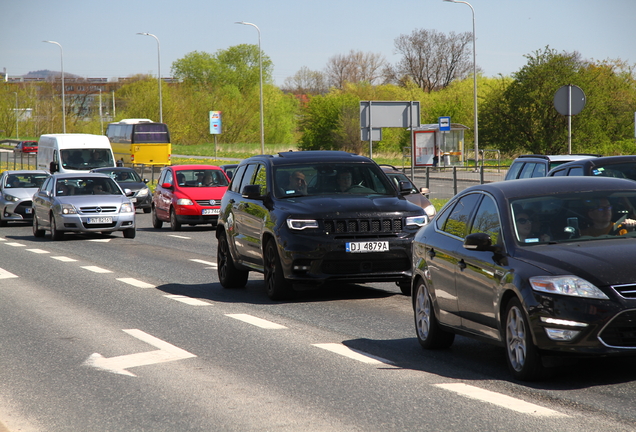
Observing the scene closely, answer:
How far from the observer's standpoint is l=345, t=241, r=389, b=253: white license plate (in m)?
11.1

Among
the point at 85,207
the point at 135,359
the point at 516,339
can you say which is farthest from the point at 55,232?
the point at 516,339

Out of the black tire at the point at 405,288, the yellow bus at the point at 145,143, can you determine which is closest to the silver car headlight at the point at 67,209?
the black tire at the point at 405,288

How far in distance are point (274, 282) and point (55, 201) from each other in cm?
1293

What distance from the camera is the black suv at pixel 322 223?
11141mm

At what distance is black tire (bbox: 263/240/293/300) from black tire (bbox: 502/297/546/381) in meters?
4.90

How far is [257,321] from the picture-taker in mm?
10031

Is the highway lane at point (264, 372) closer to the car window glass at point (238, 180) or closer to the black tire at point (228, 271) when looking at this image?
the black tire at point (228, 271)

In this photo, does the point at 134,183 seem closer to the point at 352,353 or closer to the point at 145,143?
the point at 145,143

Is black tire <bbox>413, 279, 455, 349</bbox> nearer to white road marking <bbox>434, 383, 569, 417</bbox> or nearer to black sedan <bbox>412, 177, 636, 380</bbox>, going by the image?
black sedan <bbox>412, 177, 636, 380</bbox>

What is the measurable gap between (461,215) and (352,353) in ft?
4.59

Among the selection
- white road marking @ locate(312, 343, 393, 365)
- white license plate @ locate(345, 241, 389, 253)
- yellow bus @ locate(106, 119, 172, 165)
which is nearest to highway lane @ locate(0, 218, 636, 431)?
white road marking @ locate(312, 343, 393, 365)

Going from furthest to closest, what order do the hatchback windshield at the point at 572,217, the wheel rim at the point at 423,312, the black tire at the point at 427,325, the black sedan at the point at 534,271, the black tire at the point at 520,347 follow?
the wheel rim at the point at 423,312
the black tire at the point at 427,325
the hatchback windshield at the point at 572,217
the black tire at the point at 520,347
the black sedan at the point at 534,271

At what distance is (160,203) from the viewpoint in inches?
1079

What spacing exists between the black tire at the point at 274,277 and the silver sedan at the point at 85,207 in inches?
470
